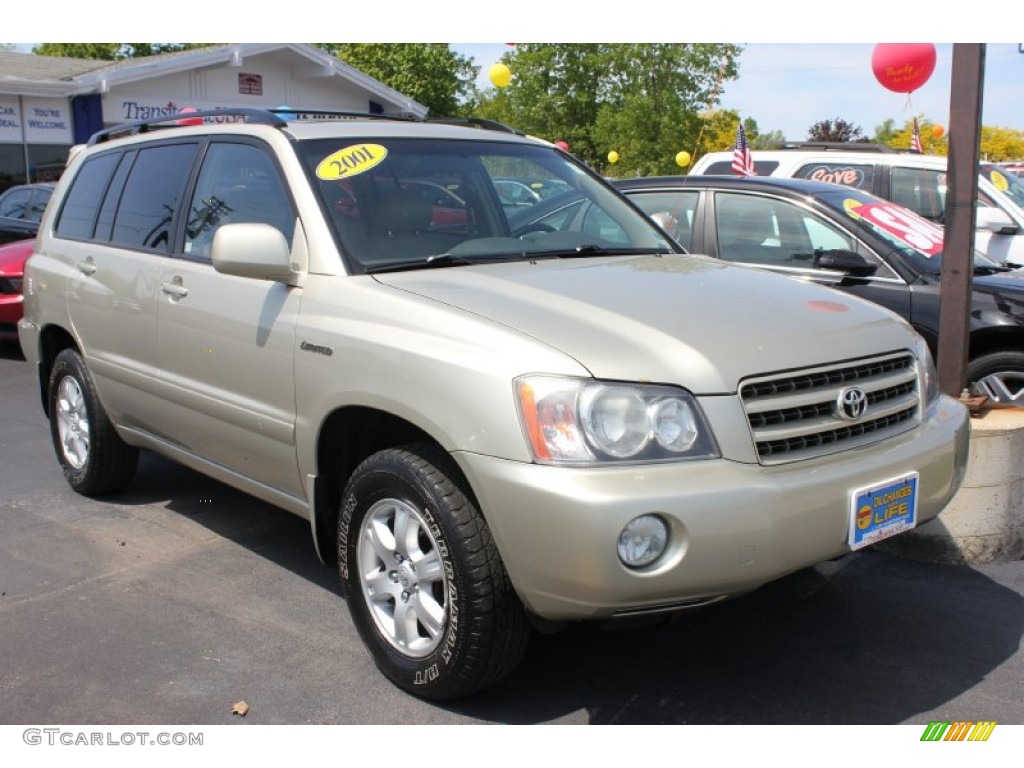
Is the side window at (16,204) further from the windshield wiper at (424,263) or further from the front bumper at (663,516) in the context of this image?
the front bumper at (663,516)

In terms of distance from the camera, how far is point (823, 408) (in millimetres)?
3129

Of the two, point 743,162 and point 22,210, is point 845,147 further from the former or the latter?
point 22,210

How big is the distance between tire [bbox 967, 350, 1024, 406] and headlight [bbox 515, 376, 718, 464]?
Result: 326 centimetres

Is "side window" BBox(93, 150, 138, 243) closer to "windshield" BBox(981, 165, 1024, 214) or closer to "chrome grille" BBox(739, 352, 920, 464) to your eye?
"chrome grille" BBox(739, 352, 920, 464)

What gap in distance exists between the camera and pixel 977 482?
14.5 feet

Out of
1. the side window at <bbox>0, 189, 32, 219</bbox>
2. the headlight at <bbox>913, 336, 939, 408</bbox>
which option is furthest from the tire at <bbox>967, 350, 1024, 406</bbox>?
the side window at <bbox>0, 189, 32, 219</bbox>

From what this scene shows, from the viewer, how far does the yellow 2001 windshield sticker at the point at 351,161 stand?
392 centimetres

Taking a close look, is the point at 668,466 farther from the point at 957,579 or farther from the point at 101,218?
the point at 101,218

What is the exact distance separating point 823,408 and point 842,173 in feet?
22.2

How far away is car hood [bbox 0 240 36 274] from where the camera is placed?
9617mm

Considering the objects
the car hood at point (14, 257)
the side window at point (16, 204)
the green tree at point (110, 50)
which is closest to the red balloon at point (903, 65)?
the car hood at point (14, 257)

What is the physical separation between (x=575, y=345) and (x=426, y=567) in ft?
2.77

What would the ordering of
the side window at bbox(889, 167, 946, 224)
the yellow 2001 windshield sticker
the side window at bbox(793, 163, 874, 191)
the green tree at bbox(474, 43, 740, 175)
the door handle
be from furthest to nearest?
the green tree at bbox(474, 43, 740, 175) → the side window at bbox(793, 163, 874, 191) → the side window at bbox(889, 167, 946, 224) → the door handle → the yellow 2001 windshield sticker

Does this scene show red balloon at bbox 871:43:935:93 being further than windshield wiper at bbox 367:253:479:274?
Yes
